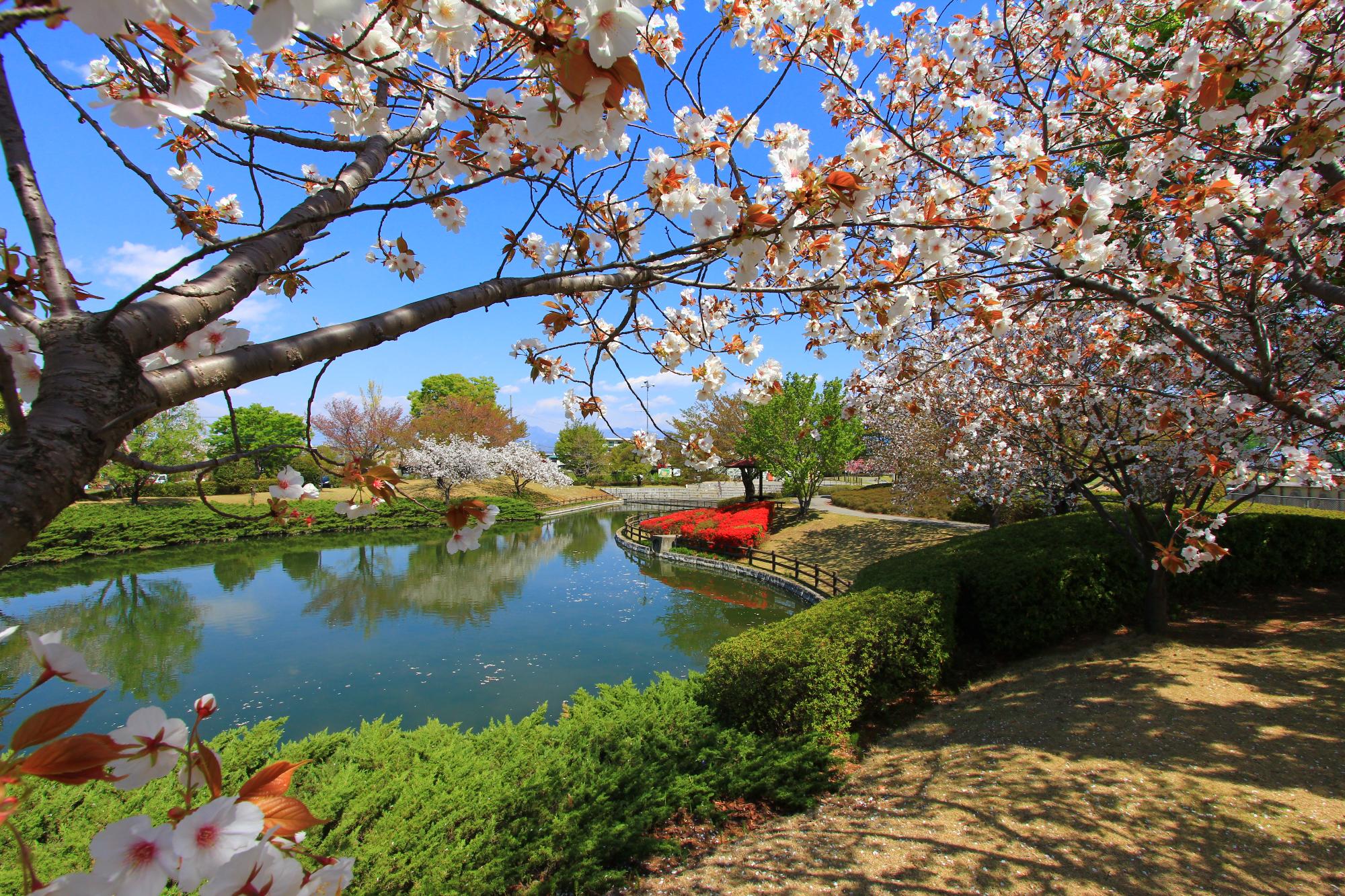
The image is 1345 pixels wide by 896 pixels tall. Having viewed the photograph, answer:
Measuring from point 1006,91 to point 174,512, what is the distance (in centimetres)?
2737

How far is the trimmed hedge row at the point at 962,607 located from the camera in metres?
4.93

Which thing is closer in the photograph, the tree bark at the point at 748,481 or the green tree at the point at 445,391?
the tree bark at the point at 748,481

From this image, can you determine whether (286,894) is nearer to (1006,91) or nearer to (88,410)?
(88,410)

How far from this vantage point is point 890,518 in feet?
62.9

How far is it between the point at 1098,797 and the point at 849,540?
13365 millimetres

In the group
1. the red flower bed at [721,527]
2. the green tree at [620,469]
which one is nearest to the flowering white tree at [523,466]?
the green tree at [620,469]

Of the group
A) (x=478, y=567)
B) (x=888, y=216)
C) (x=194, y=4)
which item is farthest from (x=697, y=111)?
(x=478, y=567)

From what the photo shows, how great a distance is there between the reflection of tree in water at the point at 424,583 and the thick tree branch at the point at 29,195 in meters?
10.3

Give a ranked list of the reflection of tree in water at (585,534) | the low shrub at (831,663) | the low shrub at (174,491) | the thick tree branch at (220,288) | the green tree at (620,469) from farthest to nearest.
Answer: the green tree at (620,469) < the low shrub at (174,491) < the reflection of tree in water at (585,534) < the low shrub at (831,663) < the thick tree branch at (220,288)

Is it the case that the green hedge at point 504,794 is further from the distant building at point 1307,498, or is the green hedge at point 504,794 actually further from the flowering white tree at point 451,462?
the flowering white tree at point 451,462

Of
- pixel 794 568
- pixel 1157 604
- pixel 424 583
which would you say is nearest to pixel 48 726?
pixel 1157 604

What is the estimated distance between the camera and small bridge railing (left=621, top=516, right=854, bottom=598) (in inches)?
453

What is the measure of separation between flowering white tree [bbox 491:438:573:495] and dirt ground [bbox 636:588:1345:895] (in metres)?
28.5

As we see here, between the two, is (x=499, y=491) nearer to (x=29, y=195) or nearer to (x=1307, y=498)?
(x=1307, y=498)
